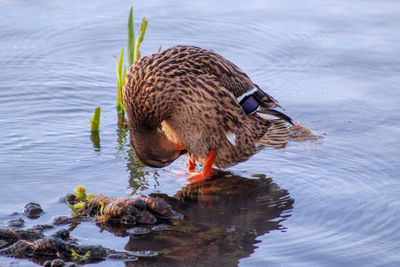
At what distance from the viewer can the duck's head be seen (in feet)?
19.3

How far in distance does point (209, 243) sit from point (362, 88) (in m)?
3.81

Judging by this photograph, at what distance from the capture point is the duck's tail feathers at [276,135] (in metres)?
6.73

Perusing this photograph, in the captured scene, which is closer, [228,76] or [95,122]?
[228,76]

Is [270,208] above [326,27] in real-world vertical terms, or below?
below

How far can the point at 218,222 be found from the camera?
5.38 m

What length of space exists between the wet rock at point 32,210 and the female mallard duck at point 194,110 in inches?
41.1

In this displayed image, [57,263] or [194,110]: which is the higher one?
[194,110]

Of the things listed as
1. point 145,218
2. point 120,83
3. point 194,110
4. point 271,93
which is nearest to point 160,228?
point 145,218

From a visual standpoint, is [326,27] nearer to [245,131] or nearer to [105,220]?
[245,131]

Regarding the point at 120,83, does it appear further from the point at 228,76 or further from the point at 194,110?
the point at 194,110

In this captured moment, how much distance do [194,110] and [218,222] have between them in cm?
112

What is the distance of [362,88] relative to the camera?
26.3ft

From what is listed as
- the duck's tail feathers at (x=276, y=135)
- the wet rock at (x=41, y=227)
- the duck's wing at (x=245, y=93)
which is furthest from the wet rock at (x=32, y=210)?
the duck's tail feathers at (x=276, y=135)

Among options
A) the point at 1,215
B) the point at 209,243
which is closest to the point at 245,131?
the point at 209,243
